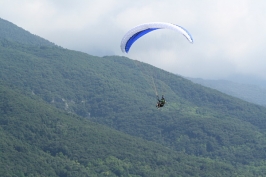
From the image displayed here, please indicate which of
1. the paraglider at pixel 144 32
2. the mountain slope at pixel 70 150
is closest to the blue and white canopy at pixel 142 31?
the paraglider at pixel 144 32

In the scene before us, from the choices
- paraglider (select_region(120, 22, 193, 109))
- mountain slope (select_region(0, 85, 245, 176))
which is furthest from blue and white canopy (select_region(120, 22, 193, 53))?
mountain slope (select_region(0, 85, 245, 176))

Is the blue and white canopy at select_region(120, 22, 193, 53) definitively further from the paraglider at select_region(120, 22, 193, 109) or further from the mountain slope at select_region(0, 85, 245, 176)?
the mountain slope at select_region(0, 85, 245, 176)

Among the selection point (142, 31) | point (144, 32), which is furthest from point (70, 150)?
point (142, 31)

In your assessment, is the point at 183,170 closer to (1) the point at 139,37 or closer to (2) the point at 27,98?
(2) the point at 27,98

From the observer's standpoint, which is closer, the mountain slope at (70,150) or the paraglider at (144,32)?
the paraglider at (144,32)

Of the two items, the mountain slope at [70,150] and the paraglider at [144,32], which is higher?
the paraglider at [144,32]

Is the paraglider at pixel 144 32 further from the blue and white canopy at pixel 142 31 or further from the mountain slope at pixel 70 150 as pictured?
the mountain slope at pixel 70 150

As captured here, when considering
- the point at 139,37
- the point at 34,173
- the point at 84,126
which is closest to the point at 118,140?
the point at 84,126
